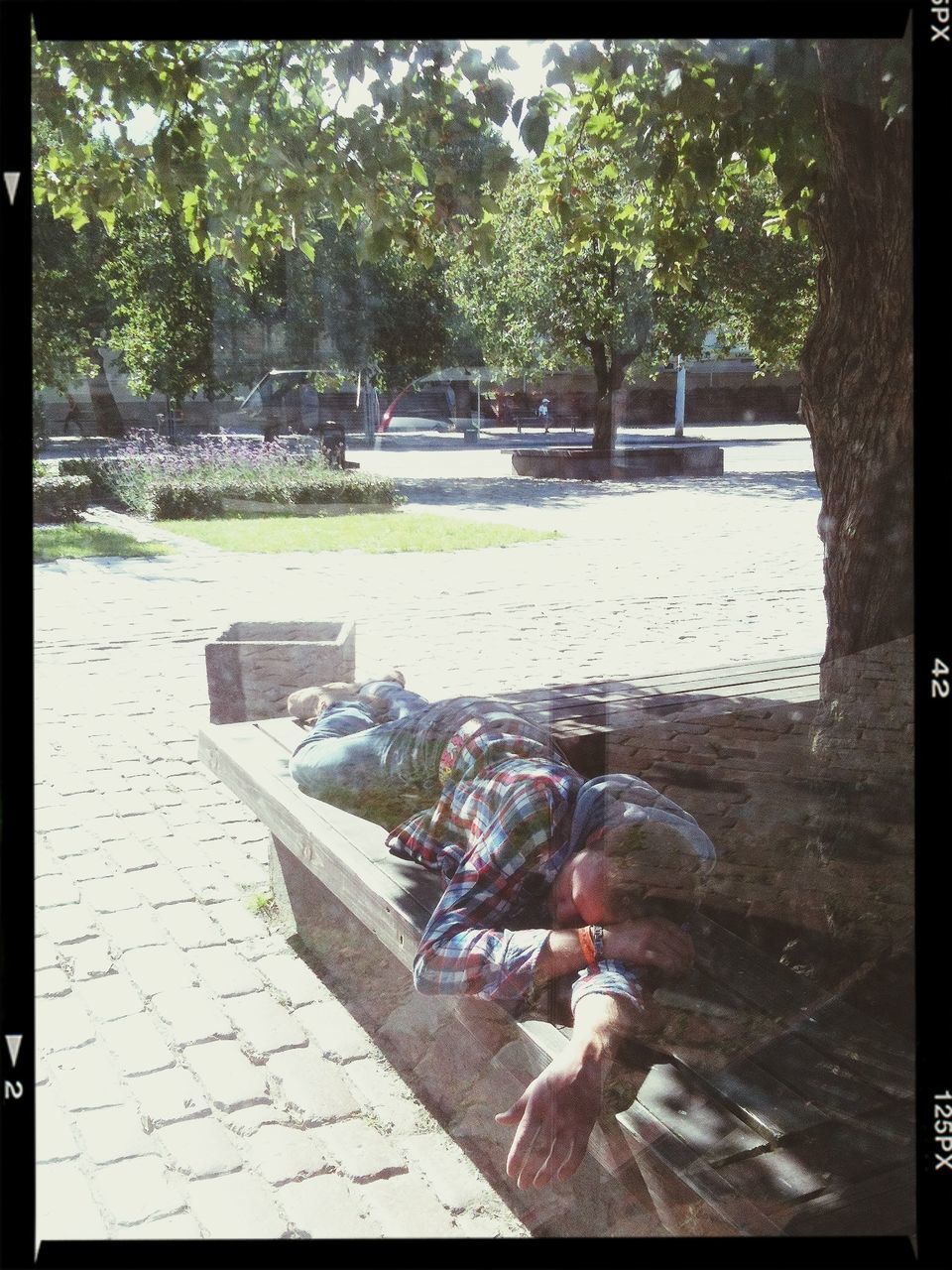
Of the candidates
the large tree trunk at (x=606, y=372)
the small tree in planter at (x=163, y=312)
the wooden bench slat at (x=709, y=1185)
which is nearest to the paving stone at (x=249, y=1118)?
the wooden bench slat at (x=709, y=1185)

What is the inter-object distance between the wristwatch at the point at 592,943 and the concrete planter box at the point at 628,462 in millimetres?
707

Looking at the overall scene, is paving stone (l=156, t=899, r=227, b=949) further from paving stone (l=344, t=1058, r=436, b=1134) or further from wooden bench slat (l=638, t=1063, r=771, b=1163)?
wooden bench slat (l=638, t=1063, r=771, b=1163)

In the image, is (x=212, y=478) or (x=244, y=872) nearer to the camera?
(x=212, y=478)

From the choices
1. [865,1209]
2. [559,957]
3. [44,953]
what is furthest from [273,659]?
[865,1209]

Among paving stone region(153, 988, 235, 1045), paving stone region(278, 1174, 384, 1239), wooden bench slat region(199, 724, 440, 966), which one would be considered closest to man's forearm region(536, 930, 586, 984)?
wooden bench slat region(199, 724, 440, 966)

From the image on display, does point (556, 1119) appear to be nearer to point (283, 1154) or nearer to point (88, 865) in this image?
point (283, 1154)

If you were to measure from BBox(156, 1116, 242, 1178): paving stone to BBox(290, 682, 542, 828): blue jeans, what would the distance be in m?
0.56

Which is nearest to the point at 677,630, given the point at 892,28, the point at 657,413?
the point at 657,413

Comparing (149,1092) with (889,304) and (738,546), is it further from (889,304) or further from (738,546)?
(889,304)

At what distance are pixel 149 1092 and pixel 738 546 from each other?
1.28 m

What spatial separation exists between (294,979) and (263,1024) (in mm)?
89

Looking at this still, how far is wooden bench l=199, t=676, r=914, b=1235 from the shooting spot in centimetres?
151

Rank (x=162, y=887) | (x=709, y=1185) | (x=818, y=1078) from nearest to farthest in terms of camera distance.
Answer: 1. (x=709, y=1185)
2. (x=818, y=1078)
3. (x=162, y=887)

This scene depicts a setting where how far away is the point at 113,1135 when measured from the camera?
1760 mm
